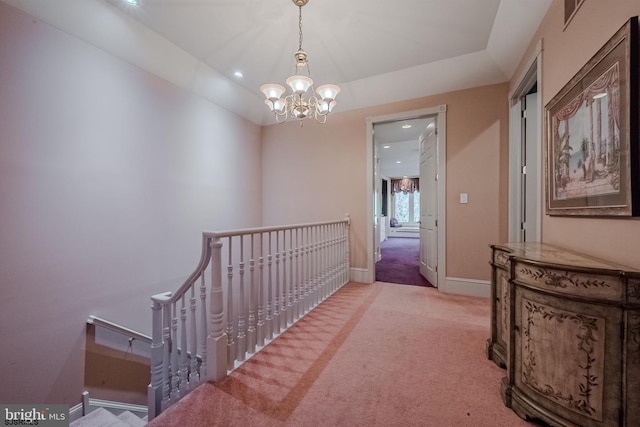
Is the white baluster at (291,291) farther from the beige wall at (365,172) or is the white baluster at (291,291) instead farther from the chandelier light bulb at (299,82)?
the beige wall at (365,172)

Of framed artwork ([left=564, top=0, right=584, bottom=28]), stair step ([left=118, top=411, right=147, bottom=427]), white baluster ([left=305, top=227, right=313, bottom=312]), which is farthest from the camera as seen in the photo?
white baluster ([left=305, top=227, right=313, bottom=312])

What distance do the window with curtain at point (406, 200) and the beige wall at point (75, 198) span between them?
9410 millimetres

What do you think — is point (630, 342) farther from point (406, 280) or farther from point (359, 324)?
point (406, 280)

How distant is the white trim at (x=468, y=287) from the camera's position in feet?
10.1

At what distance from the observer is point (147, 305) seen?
2.71m

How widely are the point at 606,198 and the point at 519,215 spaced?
5.80 ft

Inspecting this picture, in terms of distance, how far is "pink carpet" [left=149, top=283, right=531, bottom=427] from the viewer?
1.31 metres

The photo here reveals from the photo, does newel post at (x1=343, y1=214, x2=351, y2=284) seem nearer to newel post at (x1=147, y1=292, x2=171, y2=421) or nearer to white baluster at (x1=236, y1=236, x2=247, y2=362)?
white baluster at (x1=236, y1=236, x2=247, y2=362)

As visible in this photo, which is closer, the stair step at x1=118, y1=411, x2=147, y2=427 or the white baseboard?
the stair step at x1=118, y1=411, x2=147, y2=427

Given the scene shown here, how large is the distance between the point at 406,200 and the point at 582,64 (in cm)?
1031

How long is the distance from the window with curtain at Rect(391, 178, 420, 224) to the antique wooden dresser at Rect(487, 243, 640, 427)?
9905 mm

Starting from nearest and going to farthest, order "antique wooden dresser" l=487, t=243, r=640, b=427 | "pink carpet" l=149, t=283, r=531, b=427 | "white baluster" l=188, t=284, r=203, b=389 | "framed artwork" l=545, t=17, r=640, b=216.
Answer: "antique wooden dresser" l=487, t=243, r=640, b=427, "framed artwork" l=545, t=17, r=640, b=216, "pink carpet" l=149, t=283, r=531, b=427, "white baluster" l=188, t=284, r=203, b=389

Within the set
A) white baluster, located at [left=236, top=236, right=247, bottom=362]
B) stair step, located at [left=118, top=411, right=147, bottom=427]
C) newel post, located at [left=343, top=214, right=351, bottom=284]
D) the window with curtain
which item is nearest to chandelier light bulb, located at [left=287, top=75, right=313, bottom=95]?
white baluster, located at [left=236, top=236, right=247, bottom=362]

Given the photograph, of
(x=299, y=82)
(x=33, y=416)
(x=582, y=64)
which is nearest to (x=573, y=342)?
(x=582, y=64)
